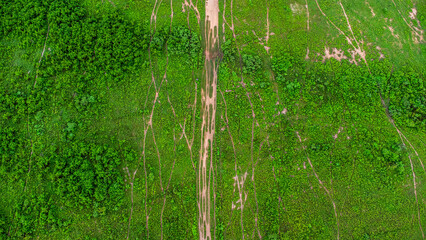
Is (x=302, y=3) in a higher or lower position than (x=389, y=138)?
higher

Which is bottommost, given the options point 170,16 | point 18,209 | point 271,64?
point 18,209

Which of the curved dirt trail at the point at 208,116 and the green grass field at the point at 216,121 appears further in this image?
the curved dirt trail at the point at 208,116

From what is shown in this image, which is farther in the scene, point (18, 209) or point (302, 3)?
point (302, 3)

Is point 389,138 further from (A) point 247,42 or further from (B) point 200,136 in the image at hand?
(B) point 200,136

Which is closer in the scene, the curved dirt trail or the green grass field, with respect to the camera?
the green grass field

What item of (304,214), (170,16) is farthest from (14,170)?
(304,214)

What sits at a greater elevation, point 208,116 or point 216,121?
point 208,116

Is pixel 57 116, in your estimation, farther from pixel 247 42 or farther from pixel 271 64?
pixel 271 64
